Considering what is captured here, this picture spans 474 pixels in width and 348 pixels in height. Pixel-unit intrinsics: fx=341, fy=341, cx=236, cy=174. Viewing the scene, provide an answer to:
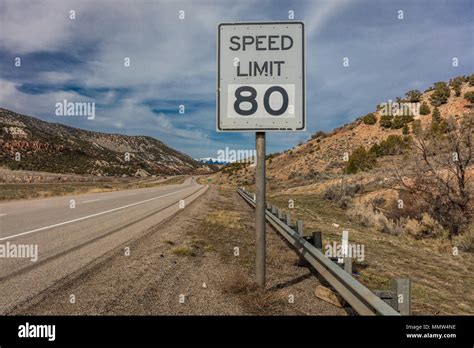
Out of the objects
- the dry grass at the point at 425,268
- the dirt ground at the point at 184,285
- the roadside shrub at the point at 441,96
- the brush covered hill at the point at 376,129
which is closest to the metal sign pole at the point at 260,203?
the dirt ground at the point at 184,285

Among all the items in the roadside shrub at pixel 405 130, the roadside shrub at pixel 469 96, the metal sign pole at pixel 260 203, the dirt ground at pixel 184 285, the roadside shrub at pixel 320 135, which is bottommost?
the dirt ground at pixel 184 285

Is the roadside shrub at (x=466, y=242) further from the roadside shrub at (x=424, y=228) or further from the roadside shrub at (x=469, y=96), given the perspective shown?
the roadside shrub at (x=469, y=96)

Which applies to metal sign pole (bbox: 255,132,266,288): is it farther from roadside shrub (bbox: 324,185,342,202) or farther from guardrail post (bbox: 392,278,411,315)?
roadside shrub (bbox: 324,185,342,202)

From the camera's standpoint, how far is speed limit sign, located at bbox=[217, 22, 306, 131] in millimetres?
4539

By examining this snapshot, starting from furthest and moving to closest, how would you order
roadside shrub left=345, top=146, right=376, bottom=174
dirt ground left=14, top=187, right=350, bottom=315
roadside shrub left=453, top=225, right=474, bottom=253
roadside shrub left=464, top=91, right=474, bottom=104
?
roadside shrub left=464, top=91, right=474, bottom=104
roadside shrub left=345, top=146, right=376, bottom=174
roadside shrub left=453, top=225, right=474, bottom=253
dirt ground left=14, top=187, right=350, bottom=315

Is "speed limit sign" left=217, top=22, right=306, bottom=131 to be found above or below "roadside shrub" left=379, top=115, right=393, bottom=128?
below

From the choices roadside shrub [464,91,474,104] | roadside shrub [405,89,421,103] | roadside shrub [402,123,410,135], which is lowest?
roadside shrub [402,123,410,135]

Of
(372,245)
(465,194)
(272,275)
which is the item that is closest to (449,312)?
(272,275)

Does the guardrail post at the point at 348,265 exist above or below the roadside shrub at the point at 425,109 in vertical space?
below

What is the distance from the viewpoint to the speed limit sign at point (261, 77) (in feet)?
14.9

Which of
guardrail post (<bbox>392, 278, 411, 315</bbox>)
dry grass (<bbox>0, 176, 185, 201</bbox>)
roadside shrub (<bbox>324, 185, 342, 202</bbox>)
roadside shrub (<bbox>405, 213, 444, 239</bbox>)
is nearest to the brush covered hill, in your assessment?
roadside shrub (<bbox>324, 185, 342, 202</bbox>)

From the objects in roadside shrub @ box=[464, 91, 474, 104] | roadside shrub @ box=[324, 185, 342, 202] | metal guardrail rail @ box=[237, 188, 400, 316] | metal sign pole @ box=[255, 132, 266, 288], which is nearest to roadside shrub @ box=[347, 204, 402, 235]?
roadside shrub @ box=[324, 185, 342, 202]

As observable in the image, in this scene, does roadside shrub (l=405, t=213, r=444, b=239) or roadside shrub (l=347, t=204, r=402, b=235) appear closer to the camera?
roadside shrub (l=405, t=213, r=444, b=239)

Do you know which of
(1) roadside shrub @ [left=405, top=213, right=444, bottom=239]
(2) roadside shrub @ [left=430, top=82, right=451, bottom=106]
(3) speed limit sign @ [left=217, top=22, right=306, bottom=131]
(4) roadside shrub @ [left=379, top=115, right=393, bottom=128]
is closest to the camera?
(3) speed limit sign @ [left=217, top=22, right=306, bottom=131]
